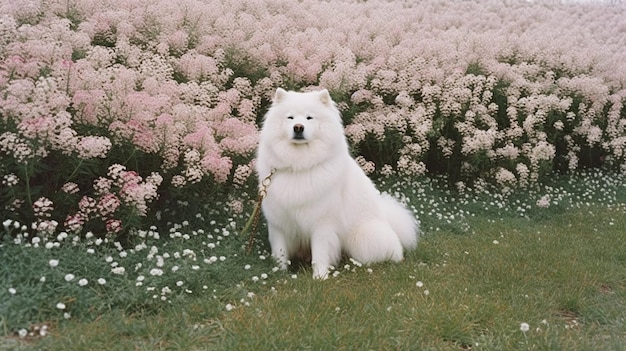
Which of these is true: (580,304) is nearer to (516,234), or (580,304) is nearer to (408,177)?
(516,234)

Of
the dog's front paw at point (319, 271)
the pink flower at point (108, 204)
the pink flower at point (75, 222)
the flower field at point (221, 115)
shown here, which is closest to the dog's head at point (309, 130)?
the flower field at point (221, 115)

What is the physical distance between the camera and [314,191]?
18.1 feet

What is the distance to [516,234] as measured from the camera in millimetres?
7676

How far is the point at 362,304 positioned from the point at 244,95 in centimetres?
455

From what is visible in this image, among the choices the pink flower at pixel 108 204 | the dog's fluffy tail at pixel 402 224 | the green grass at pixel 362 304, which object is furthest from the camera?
the dog's fluffy tail at pixel 402 224

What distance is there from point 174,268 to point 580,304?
3.47 metres

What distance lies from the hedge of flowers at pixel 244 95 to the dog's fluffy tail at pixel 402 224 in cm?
164

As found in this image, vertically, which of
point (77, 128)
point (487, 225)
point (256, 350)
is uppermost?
point (77, 128)

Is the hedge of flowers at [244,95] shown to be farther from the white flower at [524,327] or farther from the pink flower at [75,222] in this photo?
the white flower at [524,327]

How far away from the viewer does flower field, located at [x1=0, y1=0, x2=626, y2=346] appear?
5.09 metres

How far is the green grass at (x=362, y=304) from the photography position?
400 centimetres

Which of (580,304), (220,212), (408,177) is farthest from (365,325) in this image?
(408,177)

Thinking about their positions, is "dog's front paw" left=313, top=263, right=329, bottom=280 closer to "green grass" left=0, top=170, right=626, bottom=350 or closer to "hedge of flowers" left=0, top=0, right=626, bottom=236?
"green grass" left=0, top=170, right=626, bottom=350

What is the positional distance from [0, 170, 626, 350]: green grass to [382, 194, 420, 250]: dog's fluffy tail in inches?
6.9
